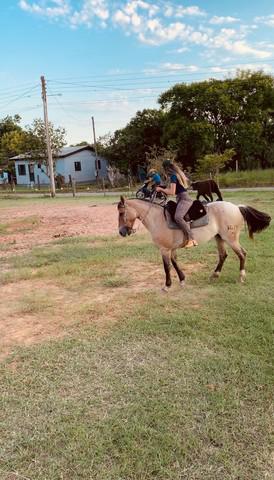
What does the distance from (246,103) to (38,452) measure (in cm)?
2989

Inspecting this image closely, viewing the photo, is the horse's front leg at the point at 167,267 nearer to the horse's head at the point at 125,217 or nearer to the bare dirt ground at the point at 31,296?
the horse's head at the point at 125,217

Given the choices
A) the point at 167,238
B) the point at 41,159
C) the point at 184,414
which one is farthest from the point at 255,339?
the point at 41,159

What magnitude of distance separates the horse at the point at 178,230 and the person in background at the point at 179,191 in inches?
4.7

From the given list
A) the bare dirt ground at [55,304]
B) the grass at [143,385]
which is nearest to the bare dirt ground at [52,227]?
the bare dirt ground at [55,304]

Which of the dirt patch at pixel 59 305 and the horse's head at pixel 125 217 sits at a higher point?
the horse's head at pixel 125 217

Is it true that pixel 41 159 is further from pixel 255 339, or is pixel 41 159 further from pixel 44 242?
pixel 255 339

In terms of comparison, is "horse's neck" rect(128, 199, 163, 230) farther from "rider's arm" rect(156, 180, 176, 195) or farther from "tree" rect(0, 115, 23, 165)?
"tree" rect(0, 115, 23, 165)

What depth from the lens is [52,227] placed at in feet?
39.4

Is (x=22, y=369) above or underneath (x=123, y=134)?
underneath

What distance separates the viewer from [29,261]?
769 centimetres

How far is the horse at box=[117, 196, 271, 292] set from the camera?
5.39 m

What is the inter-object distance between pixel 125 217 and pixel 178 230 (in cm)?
78

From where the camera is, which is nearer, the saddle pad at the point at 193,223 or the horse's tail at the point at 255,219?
the saddle pad at the point at 193,223

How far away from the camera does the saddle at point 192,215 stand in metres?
5.40
